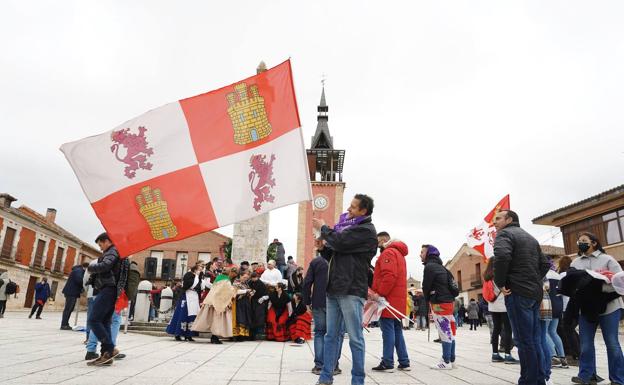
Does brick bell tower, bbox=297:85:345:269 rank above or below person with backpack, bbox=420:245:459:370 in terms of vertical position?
above

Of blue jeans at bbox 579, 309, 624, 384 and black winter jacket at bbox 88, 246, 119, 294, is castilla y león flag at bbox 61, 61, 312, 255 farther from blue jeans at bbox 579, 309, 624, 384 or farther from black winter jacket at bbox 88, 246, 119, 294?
blue jeans at bbox 579, 309, 624, 384

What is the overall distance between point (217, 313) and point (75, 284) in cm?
493

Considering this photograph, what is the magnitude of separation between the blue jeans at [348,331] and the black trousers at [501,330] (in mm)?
3614

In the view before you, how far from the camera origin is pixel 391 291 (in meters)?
5.59

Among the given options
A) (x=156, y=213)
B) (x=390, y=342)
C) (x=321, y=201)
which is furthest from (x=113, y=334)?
(x=321, y=201)

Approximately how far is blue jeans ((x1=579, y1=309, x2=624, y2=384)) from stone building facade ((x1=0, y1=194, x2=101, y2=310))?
32297 mm

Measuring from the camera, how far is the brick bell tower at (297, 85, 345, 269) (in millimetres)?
38375

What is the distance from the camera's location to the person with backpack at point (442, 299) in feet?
19.0

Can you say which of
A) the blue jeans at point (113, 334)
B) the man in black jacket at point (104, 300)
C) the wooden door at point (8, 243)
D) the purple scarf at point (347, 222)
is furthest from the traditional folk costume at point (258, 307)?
the wooden door at point (8, 243)

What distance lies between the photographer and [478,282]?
4266 centimetres

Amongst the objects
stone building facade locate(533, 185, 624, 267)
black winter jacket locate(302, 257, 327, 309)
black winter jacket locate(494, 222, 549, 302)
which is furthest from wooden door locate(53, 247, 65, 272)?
black winter jacket locate(494, 222, 549, 302)

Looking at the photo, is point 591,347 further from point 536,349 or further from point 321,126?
point 321,126

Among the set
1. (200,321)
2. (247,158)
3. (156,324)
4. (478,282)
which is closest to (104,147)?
(247,158)

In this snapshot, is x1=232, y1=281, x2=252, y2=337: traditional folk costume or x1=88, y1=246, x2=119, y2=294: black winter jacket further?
x1=232, y1=281, x2=252, y2=337: traditional folk costume
